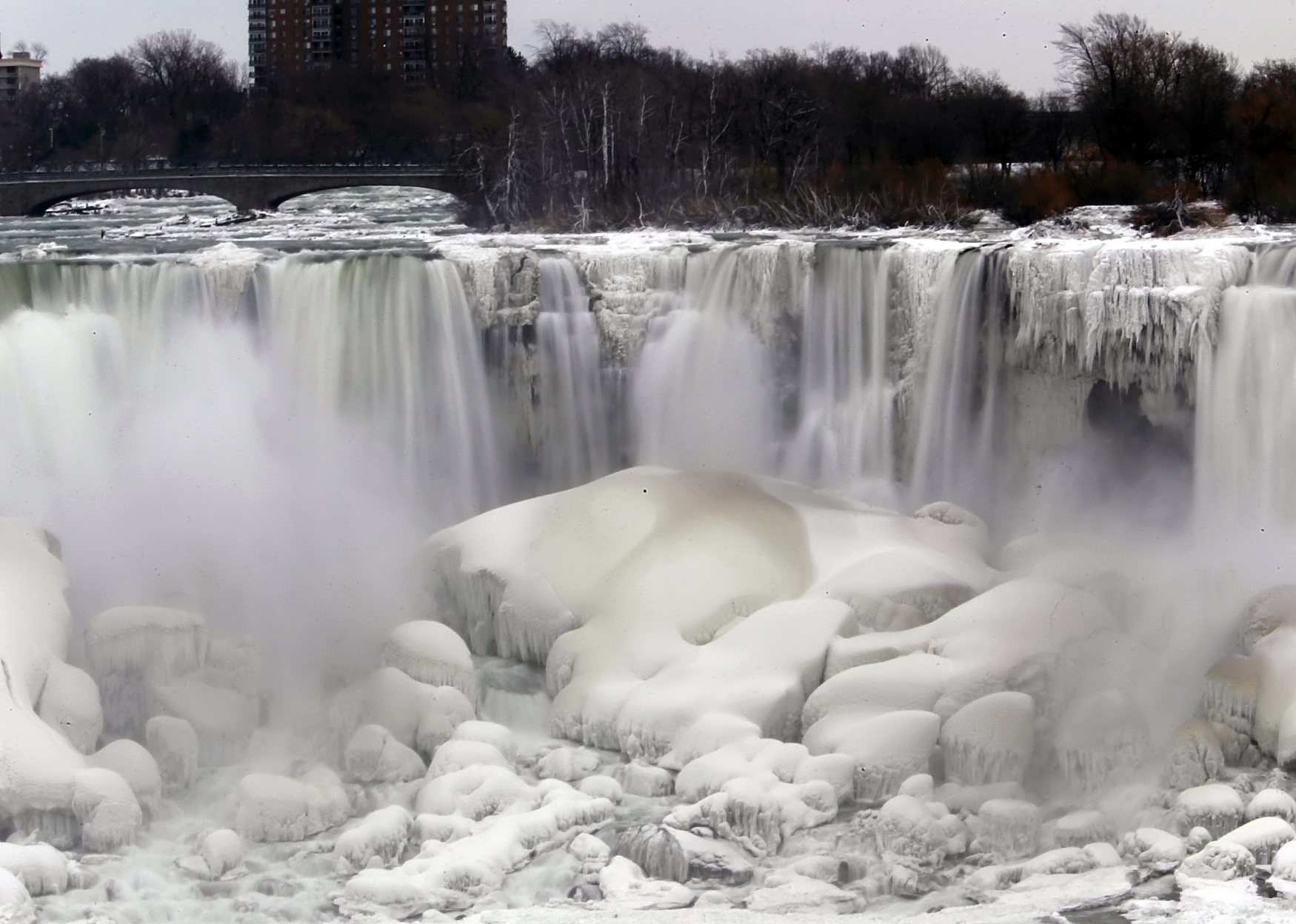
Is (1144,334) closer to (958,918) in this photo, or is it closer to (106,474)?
(958,918)

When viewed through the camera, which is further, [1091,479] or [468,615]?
[1091,479]

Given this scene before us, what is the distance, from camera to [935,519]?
18.9 metres

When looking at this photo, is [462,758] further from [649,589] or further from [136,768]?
[649,589]

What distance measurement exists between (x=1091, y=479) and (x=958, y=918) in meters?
8.93

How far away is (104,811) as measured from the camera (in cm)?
1327

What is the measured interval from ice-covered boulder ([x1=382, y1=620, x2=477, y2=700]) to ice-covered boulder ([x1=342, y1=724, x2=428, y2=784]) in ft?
3.54

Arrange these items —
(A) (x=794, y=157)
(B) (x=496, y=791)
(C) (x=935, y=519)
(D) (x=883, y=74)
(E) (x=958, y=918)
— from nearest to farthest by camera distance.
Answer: (E) (x=958, y=918) → (B) (x=496, y=791) → (C) (x=935, y=519) → (A) (x=794, y=157) → (D) (x=883, y=74)

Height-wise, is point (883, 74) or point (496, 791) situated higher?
point (883, 74)

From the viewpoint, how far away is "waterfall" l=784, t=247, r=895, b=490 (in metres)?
20.8

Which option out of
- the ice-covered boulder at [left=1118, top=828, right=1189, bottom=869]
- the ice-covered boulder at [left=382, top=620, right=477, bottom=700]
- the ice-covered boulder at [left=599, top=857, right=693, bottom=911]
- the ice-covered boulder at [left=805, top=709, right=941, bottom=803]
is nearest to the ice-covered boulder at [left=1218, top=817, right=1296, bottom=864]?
the ice-covered boulder at [left=1118, top=828, right=1189, bottom=869]

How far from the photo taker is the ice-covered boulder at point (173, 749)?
46.8ft

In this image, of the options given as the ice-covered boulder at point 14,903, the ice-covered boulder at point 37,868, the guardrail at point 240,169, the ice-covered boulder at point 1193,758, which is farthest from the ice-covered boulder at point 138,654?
the guardrail at point 240,169

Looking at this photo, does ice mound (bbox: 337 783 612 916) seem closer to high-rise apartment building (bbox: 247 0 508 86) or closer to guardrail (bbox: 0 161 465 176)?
guardrail (bbox: 0 161 465 176)

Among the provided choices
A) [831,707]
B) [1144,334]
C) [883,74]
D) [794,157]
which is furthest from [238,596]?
[883,74]
